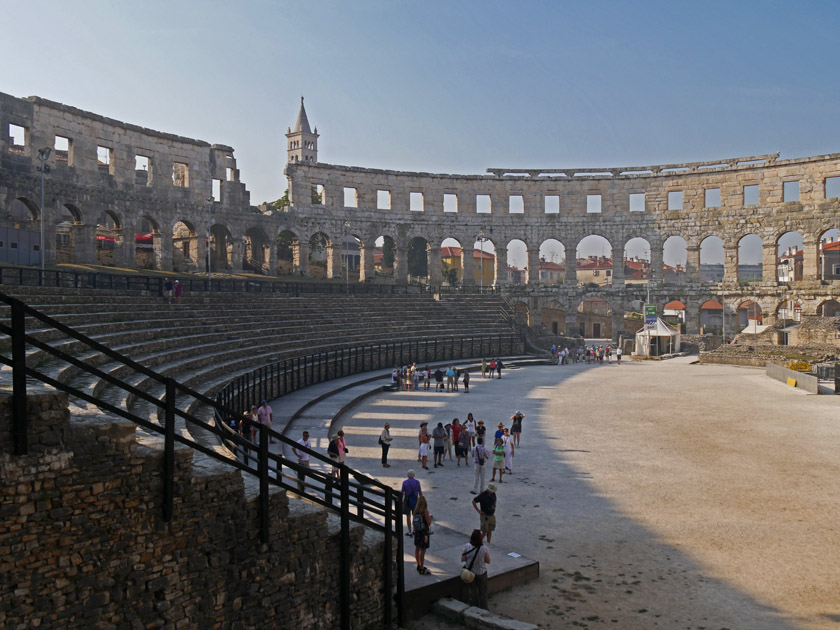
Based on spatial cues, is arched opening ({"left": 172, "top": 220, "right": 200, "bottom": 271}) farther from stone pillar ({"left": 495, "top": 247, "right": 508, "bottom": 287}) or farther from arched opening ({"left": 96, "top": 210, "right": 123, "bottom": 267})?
stone pillar ({"left": 495, "top": 247, "right": 508, "bottom": 287})

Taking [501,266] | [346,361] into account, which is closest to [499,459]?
[346,361]

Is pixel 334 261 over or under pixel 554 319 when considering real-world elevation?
over

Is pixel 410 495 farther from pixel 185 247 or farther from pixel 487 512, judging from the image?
pixel 185 247

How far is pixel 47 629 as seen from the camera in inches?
208

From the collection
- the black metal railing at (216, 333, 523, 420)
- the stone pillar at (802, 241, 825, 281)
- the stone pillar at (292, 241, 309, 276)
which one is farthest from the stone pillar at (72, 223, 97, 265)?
the stone pillar at (802, 241, 825, 281)

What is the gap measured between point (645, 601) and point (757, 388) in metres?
22.8

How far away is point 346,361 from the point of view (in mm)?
26922

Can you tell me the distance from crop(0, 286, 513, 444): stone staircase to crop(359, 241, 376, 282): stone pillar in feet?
32.1

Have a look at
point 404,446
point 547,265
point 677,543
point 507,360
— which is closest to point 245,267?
point 507,360

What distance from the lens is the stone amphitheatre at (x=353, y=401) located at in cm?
573

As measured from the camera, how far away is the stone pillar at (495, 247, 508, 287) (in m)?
52.4

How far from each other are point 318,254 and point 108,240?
3040cm

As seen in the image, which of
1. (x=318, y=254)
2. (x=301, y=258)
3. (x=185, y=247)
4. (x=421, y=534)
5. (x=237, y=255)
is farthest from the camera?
(x=318, y=254)

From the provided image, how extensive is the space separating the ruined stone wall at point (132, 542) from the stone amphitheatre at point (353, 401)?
0.8 inches
